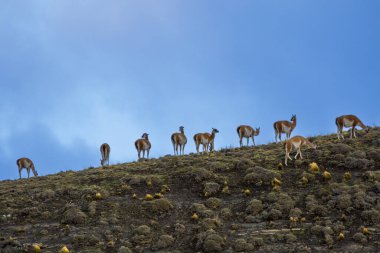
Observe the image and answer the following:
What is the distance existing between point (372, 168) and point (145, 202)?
12.3 meters

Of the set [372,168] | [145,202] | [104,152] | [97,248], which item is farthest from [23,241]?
[372,168]

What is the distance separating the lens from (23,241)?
2142 cm

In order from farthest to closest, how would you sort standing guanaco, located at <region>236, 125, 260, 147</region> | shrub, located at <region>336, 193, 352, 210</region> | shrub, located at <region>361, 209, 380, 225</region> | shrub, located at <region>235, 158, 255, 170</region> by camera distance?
standing guanaco, located at <region>236, 125, 260, 147</region>
shrub, located at <region>235, 158, 255, 170</region>
shrub, located at <region>336, 193, 352, 210</region>
shrub, located at <region>361, 209, 380, 225</region>

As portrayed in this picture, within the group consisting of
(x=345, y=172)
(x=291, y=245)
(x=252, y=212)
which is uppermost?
(x=345, y=172)

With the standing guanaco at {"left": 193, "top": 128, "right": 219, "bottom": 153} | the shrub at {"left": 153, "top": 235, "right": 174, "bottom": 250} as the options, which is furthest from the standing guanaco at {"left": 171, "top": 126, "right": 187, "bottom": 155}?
the shrub at {"left": 153, "top": 235, "right": 174, "bottom": 250}

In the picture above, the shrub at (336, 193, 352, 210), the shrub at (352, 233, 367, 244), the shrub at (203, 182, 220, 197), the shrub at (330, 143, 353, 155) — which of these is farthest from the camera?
the shrub at (330, 143, 353, 155)

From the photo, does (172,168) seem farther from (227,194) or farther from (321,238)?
(321,238)

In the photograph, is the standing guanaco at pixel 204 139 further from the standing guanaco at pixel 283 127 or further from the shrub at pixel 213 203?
the shrub at pixel 213 203

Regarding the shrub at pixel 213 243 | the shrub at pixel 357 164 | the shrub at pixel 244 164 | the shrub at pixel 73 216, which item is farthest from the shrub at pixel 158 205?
the shrub at pixel 357 164

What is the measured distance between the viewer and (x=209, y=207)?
24.3 meters

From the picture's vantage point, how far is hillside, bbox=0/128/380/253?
2070 centimetres

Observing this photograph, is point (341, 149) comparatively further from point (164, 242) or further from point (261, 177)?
point (164, 242)

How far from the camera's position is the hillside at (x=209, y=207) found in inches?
815

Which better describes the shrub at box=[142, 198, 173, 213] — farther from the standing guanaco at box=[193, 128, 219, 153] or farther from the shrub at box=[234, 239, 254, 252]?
the standing guanaco at box=[193, 128, 219, 153]
